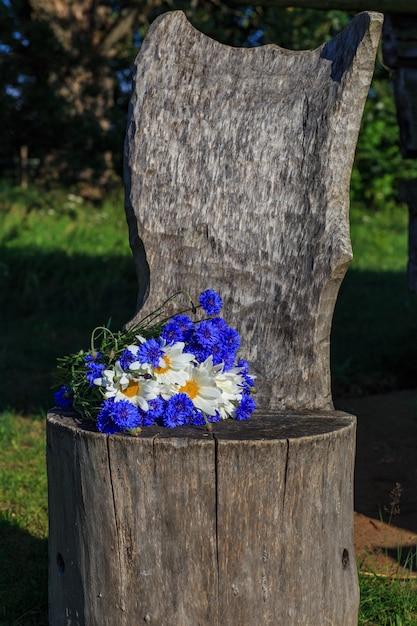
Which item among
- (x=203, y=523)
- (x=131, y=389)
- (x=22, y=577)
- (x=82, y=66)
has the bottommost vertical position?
(x=22, y=577)

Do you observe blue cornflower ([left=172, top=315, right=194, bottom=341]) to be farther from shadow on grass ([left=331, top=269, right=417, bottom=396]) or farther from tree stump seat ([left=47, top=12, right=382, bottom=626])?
shadow on grass ([left=331, top=269, right=417, bottom=396])

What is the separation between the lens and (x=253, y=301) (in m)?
3.23

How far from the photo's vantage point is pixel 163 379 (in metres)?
2.58

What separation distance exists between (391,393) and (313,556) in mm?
2922

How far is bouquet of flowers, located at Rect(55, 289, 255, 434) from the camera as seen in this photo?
2.55m

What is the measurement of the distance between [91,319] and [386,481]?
138 inches

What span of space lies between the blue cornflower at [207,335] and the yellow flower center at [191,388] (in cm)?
13

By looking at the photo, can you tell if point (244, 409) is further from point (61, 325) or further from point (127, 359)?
point (61, 325)

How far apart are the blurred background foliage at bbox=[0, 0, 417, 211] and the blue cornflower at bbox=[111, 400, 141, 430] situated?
736cm

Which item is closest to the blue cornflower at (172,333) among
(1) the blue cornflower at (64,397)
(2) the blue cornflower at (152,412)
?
(2) the blue cornflower at (152,412)

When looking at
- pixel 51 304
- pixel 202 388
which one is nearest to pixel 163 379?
pixel 202 388

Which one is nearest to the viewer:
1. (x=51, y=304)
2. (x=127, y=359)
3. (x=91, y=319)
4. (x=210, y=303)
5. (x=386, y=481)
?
(x=127, y=359)

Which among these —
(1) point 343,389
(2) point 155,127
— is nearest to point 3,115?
(1) point 343,389

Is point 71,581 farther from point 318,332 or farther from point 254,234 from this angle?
point 254,234
